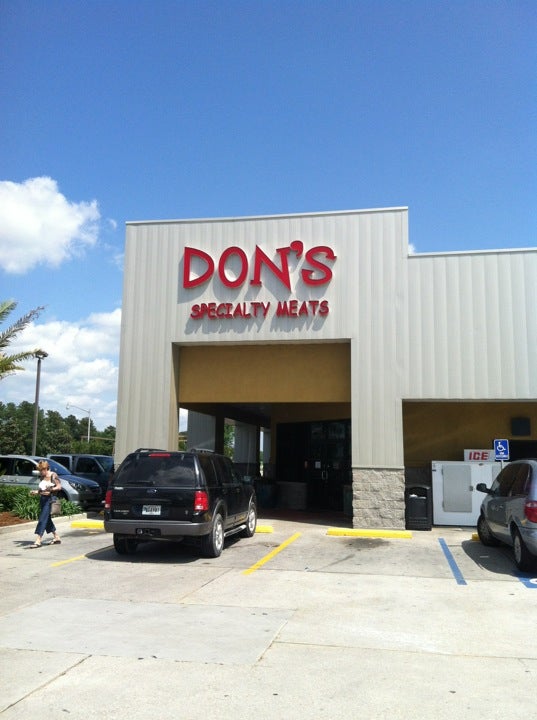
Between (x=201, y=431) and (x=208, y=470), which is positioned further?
(x=201, y=431)

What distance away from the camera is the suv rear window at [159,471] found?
1129 cm

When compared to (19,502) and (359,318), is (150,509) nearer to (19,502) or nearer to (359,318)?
(19,502)

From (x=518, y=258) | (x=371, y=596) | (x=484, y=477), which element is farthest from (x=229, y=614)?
(x=518, y=258)

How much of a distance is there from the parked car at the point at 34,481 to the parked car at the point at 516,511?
1144 centimetres

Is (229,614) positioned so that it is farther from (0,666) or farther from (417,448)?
(417,448)

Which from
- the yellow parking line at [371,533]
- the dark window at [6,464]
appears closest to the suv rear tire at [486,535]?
the yellow parking line at [371,533]

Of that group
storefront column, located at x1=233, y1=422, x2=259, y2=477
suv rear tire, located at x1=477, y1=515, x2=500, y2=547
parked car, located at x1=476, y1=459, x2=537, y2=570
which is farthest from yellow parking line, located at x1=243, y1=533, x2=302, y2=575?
storefront column, located at x1=233, y1=422, x2=259, y2=477

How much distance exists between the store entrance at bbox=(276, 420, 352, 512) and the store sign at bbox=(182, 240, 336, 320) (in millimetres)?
5918

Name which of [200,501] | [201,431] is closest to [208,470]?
[200,501]

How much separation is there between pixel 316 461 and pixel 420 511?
6913mm

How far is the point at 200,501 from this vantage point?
11.1 metres

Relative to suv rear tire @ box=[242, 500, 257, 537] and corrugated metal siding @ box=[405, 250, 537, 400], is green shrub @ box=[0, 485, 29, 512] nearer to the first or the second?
suv rear tire @ box=[242, 500, 257, 537]

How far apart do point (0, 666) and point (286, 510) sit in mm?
16661

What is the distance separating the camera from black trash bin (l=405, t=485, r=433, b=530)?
637 inches
